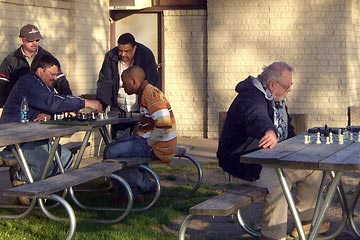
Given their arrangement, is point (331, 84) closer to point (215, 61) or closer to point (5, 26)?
point (215, 61)

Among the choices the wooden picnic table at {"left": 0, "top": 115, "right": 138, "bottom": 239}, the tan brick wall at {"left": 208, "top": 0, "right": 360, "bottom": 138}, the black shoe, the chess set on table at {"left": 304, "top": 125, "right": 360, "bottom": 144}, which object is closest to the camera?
the wooden picnic table at {"left": 0, "top": 115, "right": 138, "bottom": 239}

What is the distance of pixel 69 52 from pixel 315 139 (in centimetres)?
568

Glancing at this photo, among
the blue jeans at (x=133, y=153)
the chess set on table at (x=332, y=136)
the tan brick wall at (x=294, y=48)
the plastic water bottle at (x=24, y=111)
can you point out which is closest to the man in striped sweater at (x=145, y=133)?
the blue jeans at (x=133, y=153)

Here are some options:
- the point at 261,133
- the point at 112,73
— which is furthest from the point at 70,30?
the point at 261,133

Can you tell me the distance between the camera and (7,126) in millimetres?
8070

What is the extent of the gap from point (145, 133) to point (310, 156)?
2584 mm

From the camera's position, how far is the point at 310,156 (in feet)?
20.5

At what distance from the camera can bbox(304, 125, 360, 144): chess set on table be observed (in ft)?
23.0

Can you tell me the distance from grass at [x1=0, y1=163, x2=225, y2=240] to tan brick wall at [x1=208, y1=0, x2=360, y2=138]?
18.8ft

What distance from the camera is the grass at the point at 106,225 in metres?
7.32

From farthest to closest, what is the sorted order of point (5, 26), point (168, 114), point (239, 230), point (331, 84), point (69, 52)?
1. point (331, 84)
2. point (69, 52)
3. point (5, 26)
4. point (168, 114)
5. point (239, 230)

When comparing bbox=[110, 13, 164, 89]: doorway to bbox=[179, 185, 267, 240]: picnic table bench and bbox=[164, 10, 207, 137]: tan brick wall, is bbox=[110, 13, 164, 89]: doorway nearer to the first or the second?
bbox=[164, 10, 207, 137]: tan brick wall

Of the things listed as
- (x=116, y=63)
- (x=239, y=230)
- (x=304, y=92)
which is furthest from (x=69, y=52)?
(x=239, y=230)

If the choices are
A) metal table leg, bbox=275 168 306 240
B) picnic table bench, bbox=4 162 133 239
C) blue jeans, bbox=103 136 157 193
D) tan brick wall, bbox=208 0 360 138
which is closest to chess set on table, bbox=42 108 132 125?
blue jeans, bbox=103 136 157 193
